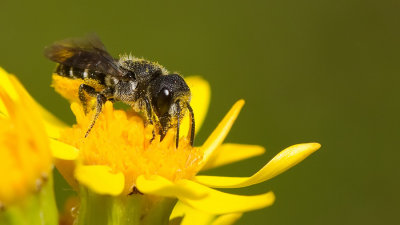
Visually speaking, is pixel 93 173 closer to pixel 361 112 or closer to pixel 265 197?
pixel 265 197

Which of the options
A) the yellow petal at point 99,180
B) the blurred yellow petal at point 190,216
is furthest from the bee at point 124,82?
the yellow petal at point 99,180

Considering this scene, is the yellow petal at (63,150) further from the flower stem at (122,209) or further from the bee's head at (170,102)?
the bee's head at (170,102)

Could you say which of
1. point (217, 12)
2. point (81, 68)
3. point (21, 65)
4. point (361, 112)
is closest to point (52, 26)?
point (21, 65)

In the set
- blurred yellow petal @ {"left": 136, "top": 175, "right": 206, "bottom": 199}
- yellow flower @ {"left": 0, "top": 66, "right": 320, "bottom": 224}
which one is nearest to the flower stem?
yellow flower @ {"left": 0, "top": 66, "right": 320, "bottom": 224}

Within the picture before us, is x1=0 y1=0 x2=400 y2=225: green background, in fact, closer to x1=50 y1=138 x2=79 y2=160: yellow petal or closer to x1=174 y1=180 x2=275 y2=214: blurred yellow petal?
x1=50 y1=138 x2=79 y2=160: yellow petal

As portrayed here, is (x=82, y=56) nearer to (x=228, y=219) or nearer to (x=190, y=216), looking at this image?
(x=190, y=216)
